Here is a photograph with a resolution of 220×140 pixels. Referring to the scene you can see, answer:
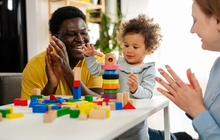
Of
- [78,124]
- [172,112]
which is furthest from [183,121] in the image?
[78,124]

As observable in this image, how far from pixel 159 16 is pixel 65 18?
320 centimetres

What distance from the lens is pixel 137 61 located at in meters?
1.40

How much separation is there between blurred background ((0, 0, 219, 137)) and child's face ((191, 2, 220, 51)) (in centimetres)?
169

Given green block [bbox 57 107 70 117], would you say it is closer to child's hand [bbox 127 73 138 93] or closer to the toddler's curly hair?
child's hand [bbox 127 73 138 93]

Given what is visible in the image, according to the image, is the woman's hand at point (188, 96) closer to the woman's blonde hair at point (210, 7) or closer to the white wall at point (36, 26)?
the woman's blonde hair at point (210, 7)

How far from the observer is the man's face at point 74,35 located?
1.60m

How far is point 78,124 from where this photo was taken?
0.61 metres

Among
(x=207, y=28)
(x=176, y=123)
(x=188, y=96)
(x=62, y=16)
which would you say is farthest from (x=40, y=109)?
(x=176, y=123)

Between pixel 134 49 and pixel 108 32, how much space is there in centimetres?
288

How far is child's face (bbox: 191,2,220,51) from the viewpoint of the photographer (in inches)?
27.5

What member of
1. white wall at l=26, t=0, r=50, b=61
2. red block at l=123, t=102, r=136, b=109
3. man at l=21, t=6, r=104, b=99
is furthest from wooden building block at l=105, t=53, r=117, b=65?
white wall at l=26, t=0, r=50, b=61

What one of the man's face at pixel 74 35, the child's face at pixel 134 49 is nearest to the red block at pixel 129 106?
the child's face at pixel 134 49

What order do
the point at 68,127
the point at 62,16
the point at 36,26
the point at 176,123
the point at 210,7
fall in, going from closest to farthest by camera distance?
the point at 68,127 → the point at 210,7 → the point at 62,16 → the point at 176,123 → the point at 36,26

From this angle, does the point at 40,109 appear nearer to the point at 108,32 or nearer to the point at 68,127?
the point at 68,127
